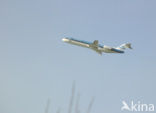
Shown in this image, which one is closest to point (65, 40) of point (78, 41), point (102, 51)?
point (78, 41)

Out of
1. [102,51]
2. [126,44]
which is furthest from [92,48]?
[126,44]

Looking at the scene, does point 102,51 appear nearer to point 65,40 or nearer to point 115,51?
point 115,51

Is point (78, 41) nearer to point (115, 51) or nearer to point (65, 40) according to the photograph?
point (65, 40)

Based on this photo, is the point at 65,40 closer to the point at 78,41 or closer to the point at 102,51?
the point at 78,41

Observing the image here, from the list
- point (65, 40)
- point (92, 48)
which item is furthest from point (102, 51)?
point (65, 40)

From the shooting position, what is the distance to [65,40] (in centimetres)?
15512

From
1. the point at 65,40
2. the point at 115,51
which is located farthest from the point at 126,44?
the point at 65,40

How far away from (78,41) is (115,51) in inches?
615

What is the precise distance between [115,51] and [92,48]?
29.3ft

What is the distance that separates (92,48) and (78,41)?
692cm

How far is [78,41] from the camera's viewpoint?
15388 cm

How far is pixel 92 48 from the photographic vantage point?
493 ft

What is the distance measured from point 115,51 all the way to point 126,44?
9230 mm

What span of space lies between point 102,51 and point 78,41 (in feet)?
34.9
